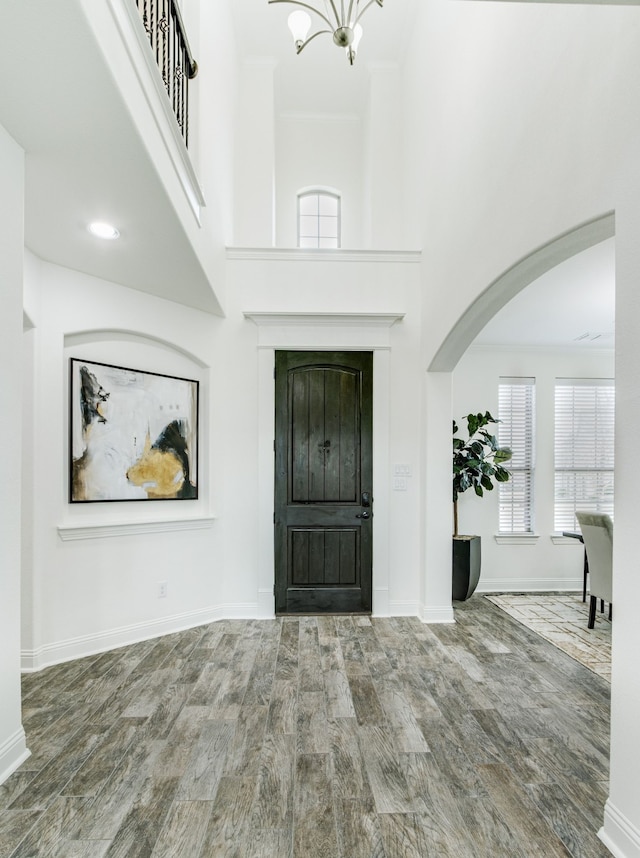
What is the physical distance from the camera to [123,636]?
12.6 ft

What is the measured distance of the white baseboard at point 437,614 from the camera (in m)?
4.42

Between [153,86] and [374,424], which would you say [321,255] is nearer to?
[374,424]

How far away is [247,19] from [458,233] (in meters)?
3.35

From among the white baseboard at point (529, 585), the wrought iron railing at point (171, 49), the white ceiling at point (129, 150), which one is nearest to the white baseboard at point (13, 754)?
the white ceiling at point (129, 150)

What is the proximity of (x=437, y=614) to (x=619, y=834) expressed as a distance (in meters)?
2.60

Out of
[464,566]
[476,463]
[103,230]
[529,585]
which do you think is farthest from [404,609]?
[103,230]

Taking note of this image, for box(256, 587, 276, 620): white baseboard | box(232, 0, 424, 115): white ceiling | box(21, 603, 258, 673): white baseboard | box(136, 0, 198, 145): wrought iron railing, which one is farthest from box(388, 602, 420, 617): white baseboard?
box(232, 0, 424, 115): white ceiling

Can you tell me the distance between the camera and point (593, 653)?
12.3 ft

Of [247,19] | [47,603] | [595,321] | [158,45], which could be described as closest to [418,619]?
[47,603]

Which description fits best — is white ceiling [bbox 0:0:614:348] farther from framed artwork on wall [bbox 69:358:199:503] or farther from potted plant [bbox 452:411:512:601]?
potted plant [bbox 452:411:512:601]

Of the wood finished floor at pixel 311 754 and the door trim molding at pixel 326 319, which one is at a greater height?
the door trim molding at pixel 326 319

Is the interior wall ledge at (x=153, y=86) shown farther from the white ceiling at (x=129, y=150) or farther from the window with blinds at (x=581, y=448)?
the window with blinds at (x=581, y=448)

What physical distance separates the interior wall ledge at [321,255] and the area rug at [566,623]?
3.36m

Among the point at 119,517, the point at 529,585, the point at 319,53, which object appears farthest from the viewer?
the point at 529,585
